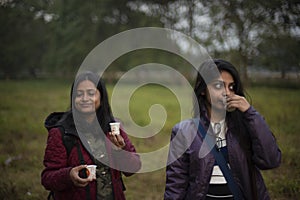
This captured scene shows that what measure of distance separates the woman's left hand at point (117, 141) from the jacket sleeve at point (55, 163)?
315 mm

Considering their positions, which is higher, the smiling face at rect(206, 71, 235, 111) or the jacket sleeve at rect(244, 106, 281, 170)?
the smiling face at rect(206, 71, 235, 111)

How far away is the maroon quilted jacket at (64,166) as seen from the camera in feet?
6.06

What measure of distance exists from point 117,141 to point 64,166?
38 cm

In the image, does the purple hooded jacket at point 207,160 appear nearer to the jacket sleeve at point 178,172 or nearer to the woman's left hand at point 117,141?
the jacket sleeve at point 178,172

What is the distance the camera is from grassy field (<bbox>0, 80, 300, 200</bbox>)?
11.7 ft

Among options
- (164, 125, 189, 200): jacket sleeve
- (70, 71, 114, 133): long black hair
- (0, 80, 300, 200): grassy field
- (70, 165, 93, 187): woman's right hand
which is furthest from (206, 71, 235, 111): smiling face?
(0, 80, 300, 200): grassy field

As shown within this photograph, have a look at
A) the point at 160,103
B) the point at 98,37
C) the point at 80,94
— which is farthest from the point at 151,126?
the point at 80,94

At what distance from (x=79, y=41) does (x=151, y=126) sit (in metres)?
2.98

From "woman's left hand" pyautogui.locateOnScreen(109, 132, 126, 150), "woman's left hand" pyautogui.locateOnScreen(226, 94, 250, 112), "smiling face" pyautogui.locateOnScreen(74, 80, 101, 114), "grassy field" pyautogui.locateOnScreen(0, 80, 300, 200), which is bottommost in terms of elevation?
"grassy field" pyautogui.locateOnScreen(0, 80, 300, 200)

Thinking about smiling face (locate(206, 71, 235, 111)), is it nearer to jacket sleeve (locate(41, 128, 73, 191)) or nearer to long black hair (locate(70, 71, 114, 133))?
long black hair (locate(70, 71, 114, 133))

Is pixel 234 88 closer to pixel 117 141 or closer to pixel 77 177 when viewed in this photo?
pixel 117 141

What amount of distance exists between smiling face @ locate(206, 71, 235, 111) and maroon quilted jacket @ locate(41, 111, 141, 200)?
656mm

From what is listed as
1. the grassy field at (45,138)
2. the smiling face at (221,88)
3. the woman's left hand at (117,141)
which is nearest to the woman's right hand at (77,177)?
the woman's left hand at (117,141)

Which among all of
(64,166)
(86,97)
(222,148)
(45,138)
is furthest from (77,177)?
(45,138)
